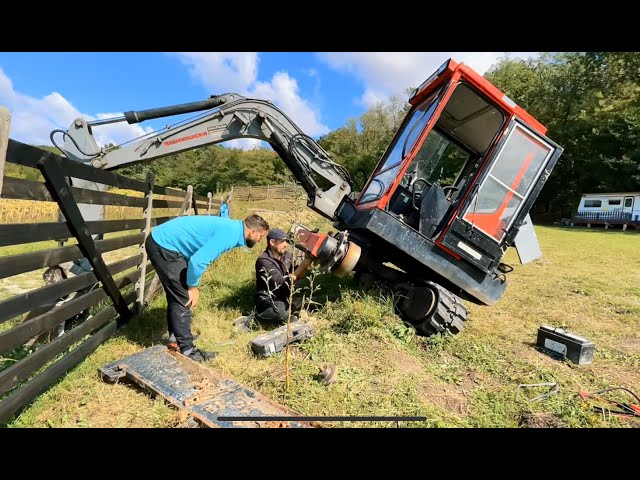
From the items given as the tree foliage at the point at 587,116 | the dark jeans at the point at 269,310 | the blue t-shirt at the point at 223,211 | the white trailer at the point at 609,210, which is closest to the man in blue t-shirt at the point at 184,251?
the dark jeans at the point at 269,310

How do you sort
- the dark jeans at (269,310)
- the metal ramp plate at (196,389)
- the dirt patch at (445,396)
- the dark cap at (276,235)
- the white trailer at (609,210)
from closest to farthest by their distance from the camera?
the metal ramp plate at (196,389) → the dirt patch at (445,396) → the dark cap at (276,235) → the dark jeans at (269,310) → the white trailer at (609,210)

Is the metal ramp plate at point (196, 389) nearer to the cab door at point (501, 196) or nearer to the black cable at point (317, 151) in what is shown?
the cab door at point (501, 196)

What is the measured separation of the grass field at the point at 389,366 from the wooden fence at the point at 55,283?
0.57 feet

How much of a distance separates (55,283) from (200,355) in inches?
54.3

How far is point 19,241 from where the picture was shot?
8.73ft

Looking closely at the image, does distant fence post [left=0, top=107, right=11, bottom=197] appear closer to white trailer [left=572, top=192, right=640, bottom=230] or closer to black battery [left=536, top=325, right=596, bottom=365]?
black battery [left=536, top=325, right=596, bottom=365]

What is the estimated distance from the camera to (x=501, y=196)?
4.79m

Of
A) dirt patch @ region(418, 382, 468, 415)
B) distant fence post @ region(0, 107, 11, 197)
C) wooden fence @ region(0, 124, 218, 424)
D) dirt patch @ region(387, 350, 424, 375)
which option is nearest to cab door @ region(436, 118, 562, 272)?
dirt patch @ region(387, 350, 424, 375)

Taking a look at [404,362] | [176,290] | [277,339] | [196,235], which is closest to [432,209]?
[404,362]

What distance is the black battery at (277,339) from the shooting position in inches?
153

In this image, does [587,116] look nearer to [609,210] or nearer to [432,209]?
[609,210]
